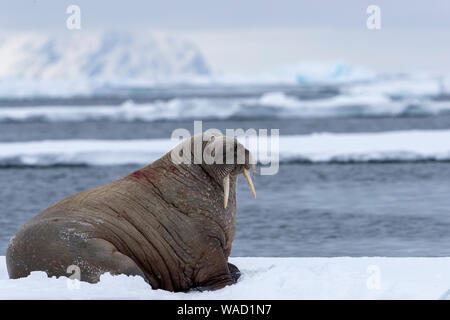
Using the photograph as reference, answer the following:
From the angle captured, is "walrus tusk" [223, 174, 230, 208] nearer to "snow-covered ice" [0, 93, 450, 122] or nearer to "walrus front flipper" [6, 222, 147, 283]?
"walrus front flipper" [6, 222, 147, 283]

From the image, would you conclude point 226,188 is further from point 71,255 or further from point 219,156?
point 71,255

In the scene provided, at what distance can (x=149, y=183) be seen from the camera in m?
4.82

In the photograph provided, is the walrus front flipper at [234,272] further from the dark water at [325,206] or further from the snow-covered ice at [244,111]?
the snow-covered ice at [244,111]

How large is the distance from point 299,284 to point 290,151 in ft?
32.5

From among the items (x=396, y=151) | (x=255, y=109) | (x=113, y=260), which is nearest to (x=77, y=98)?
(x=255, y=109)

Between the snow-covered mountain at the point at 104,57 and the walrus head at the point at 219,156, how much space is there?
131 meters

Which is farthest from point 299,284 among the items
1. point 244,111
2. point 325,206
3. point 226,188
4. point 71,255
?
point 244,111

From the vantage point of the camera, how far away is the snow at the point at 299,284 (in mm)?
4211

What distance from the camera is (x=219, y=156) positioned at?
464 cm

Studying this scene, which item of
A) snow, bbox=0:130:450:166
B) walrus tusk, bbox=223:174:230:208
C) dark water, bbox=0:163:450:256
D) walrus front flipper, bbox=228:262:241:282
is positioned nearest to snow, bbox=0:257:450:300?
walrus front flipper, bbox=228:262:241:282

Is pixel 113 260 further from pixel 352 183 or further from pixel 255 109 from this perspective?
pixel 255 109

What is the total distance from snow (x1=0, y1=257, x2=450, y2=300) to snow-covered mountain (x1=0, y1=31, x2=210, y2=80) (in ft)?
428

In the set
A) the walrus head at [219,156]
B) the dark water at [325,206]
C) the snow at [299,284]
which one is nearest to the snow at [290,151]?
the dark water at [325,206]

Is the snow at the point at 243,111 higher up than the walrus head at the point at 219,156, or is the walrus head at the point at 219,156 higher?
the walrus head at the point at 219,156
